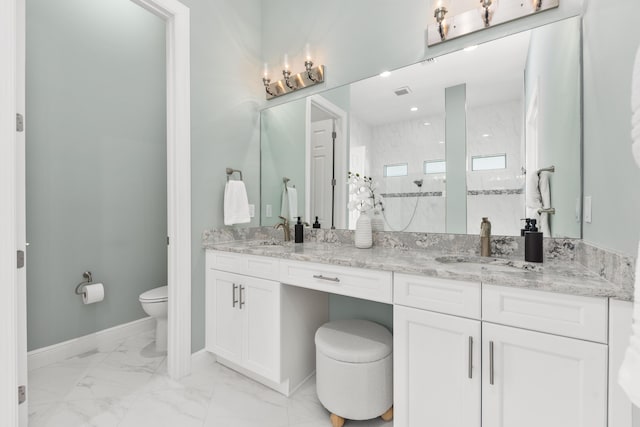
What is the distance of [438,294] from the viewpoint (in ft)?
3.84

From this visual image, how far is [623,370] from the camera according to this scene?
503mm

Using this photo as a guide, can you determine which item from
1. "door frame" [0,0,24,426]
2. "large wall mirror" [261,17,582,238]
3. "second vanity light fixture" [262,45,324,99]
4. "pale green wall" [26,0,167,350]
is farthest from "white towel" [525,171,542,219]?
"pale green wall" [26,0,167,350]

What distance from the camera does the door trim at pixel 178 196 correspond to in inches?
76.2

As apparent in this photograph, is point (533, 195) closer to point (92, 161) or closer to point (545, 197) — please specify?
point (545, 197)

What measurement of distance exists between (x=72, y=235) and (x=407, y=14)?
2.81m

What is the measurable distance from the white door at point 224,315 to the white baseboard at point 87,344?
101cm

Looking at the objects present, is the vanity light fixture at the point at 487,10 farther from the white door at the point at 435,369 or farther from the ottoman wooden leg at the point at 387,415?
the ottoman wooden leg at the point at 387,415

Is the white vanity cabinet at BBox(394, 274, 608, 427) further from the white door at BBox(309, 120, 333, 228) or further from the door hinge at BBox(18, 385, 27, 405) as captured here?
the door hinge at BBox(18, 385, 27, 405)

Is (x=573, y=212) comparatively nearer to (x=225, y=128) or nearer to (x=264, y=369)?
(x=264, y=369)

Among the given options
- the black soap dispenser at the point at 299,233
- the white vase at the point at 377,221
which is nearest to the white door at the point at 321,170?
the black soap dispenser at the point at 299,233

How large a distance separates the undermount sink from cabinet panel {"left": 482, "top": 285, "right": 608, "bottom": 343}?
0.85ft

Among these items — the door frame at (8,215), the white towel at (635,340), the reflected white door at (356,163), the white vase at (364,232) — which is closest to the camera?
the white towel at (635,340)

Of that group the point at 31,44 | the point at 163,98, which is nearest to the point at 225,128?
the point at 163,98

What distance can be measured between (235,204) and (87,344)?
159 cm
